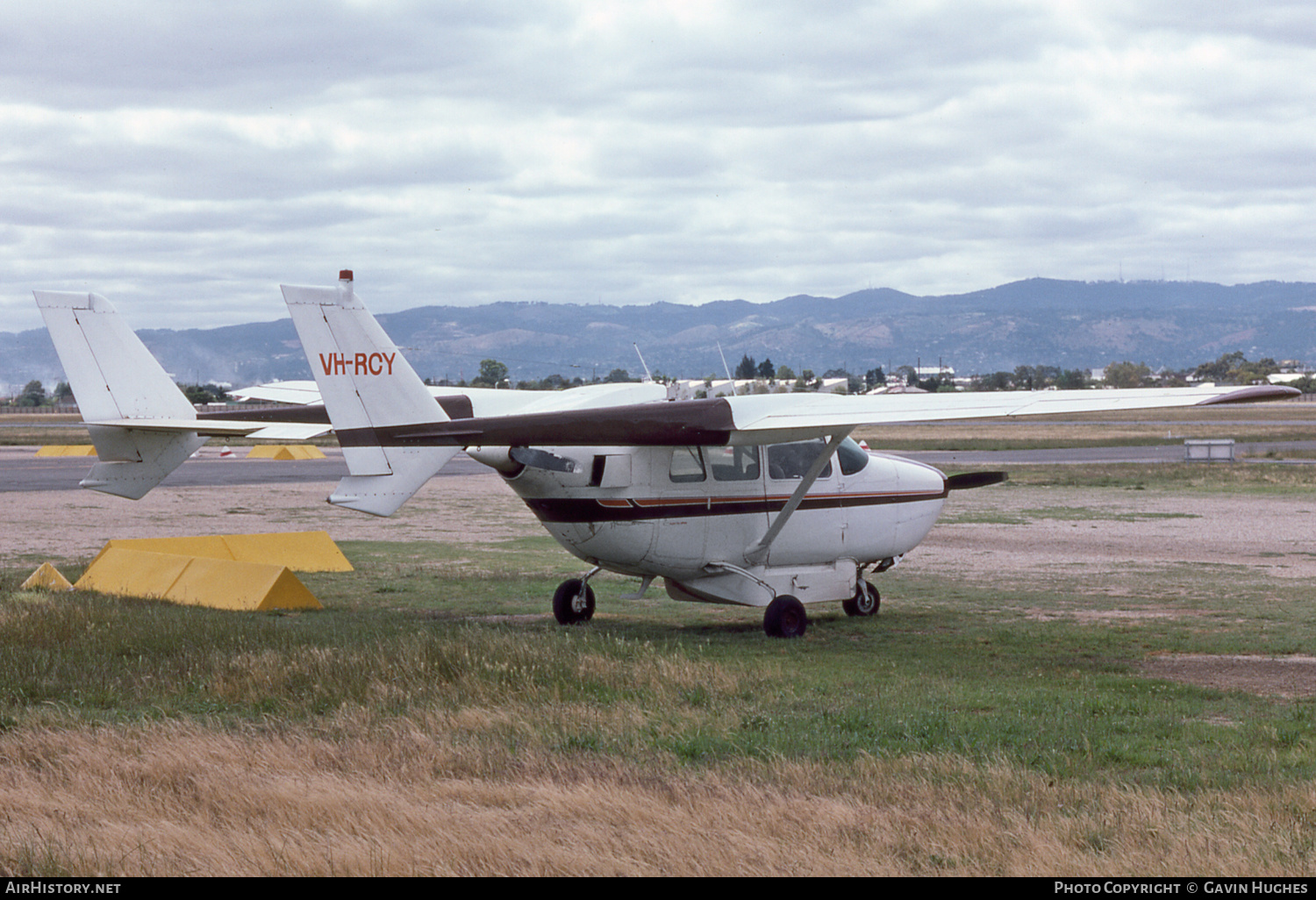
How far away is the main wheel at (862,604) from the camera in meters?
15.8

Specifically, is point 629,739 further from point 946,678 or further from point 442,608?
point 442,608

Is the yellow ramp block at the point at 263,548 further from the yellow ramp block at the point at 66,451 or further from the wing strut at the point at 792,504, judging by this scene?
the yellow ramp block at the point at 66,451

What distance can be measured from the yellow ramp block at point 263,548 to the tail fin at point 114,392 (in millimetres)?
4530

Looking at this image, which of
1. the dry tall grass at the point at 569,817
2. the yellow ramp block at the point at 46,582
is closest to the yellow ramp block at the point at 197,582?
the yellow ramp block at the point at 46,582

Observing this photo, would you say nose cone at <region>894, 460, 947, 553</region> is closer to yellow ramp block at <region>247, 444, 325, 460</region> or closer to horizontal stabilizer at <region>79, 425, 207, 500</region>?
horizontal stabilizer at <region>79, 425, 207, 500</region>

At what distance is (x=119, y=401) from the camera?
13.9m

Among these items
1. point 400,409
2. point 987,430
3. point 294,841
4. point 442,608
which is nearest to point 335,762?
point 294,841

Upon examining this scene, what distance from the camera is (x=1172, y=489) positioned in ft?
117

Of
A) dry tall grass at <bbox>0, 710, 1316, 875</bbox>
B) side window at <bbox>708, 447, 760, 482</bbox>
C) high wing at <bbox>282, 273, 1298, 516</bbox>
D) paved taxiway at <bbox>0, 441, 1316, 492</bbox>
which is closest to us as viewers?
dry tall grass at <bbox>0, 710, 1316, 875</bbox>

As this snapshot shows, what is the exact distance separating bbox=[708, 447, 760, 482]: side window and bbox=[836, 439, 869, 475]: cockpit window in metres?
1.38

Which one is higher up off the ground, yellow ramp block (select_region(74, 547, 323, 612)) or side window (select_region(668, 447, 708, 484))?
side window (select_region(668, 447, 708, 484))

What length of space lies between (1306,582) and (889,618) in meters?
6.81

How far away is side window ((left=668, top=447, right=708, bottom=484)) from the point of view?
1398 centimetres

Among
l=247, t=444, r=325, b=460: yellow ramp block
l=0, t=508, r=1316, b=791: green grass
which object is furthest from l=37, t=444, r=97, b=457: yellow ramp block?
l=0, t=508, r=1316, b=791: green grass
